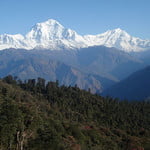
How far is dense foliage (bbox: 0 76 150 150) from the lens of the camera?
167ft

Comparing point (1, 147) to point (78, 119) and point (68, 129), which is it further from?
point (78, 119)

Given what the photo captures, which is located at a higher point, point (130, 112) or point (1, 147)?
point (130, 112)

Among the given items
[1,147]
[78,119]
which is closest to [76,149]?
[1,147]

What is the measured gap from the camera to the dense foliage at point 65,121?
50.8m

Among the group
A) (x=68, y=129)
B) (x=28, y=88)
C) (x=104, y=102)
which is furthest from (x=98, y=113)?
(x=68, y=129)

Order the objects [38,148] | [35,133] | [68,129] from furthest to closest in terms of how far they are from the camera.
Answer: [68,129]
[35,133]
[38,148]

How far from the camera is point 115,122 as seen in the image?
447ft

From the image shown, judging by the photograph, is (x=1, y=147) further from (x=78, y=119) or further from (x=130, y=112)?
(x=130, y=112)

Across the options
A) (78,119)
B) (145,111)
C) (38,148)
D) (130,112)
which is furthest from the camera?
(145,111)

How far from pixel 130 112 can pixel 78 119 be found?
4067 cm

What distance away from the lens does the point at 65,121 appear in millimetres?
106125

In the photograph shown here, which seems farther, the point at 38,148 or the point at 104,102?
the point at 104,102

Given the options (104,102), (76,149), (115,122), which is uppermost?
(104,102)

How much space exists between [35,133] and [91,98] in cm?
→ 10464
